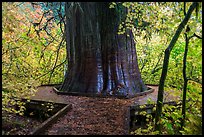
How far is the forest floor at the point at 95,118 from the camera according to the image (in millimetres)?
3979

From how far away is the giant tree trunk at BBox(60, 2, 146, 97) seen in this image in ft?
23.0

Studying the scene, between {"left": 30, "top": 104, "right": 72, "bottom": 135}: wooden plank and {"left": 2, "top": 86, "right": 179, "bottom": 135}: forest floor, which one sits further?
{"left": 2, "top": 86, "right": 179, "bottom": 135}: forest floor

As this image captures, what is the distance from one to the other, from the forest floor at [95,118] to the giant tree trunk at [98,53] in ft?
2.76

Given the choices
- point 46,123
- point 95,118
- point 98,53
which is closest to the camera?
point 46,123

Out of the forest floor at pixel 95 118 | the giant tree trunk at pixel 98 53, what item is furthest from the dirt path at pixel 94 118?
the giant tree trunk at pixel 98 53

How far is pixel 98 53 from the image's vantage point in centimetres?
709

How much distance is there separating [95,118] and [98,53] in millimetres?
2789

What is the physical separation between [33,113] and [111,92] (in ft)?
6.75

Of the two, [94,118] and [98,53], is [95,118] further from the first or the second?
[98,53]

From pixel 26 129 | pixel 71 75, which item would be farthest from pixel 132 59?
pixel 26 129

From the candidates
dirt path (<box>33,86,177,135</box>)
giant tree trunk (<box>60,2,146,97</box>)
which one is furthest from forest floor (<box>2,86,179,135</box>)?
giant tree trunk (<box>60,2,146,97</box>)

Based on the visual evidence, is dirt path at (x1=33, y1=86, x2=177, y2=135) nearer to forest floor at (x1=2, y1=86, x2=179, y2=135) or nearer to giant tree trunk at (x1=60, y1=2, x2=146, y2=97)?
forest floor at (x1=2, y1=86, x2=179, y2=135)

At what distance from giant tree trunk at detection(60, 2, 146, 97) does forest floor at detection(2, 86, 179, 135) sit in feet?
2.76

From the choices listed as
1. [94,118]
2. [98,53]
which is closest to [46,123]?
[94,118]
